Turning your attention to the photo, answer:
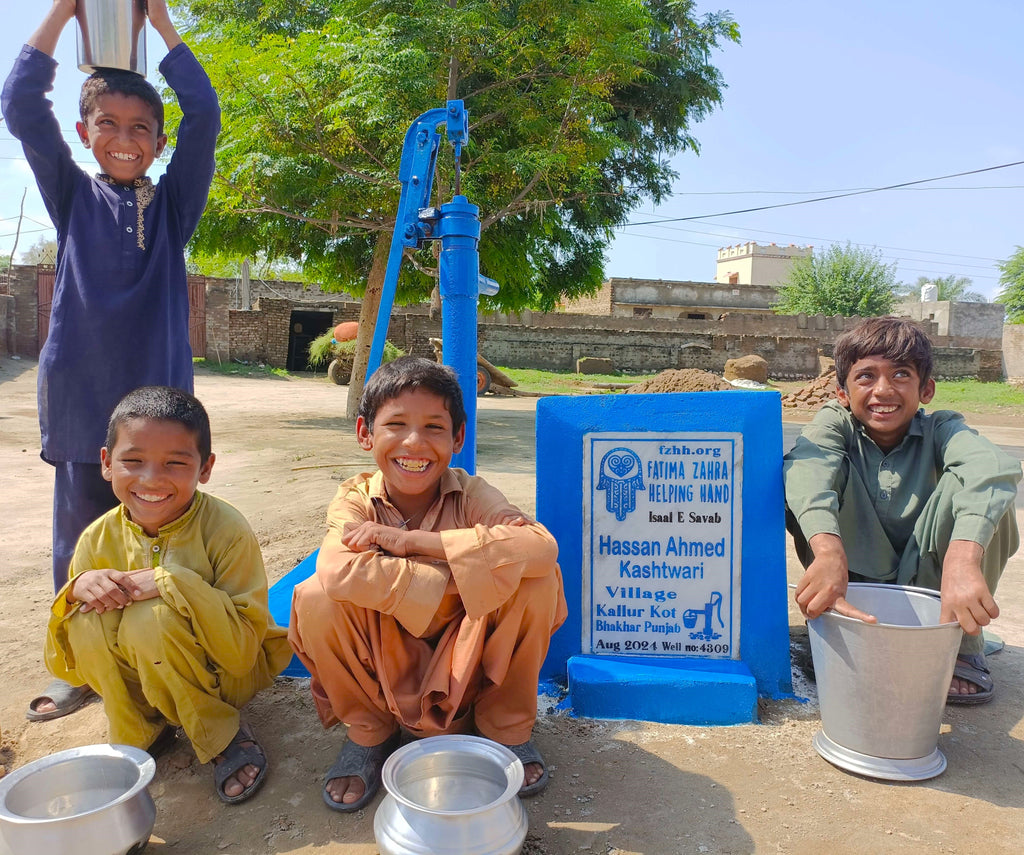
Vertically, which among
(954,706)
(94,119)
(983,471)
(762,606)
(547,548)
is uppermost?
(94,119)

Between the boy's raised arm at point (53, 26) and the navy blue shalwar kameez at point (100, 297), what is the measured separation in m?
0.20

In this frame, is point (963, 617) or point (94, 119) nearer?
point (963, 617)

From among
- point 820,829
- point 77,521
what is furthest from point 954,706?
point 77,521

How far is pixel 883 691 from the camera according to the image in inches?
69.9

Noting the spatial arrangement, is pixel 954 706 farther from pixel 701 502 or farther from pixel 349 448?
pixel 349 448

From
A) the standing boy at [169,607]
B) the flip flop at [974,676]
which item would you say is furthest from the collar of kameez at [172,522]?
the flip flop at [974,676]

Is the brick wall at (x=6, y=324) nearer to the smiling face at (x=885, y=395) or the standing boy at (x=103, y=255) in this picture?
the standing boy at (x=103, y=255)

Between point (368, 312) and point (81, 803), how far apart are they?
848 cm

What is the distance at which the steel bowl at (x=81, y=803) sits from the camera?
1350 mm

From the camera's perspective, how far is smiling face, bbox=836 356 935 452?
2.25 m

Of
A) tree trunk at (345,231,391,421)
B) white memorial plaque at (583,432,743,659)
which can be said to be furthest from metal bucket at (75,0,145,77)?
tree trunk at (345,231,391,421)

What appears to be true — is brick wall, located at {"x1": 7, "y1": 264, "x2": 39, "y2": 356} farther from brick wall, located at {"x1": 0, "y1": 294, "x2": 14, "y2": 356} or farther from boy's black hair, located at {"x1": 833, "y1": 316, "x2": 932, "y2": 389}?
boy's black hair, located at {"x1": 833, "y1": 316, "x2": 932, "y2": 389}

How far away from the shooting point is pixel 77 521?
227cm

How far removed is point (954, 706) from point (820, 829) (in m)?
0.87
